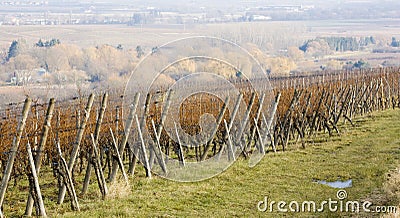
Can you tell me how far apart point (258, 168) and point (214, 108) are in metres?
4.09

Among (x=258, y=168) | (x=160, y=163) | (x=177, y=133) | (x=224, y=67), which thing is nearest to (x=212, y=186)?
(x=160, y=163)

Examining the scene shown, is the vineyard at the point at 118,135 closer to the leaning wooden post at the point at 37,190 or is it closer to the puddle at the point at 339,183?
the leaning wooden post at the point at 37,190

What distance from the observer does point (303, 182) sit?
12.6 m

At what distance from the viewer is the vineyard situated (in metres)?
10.0

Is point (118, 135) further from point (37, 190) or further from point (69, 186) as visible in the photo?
point (37, 190)

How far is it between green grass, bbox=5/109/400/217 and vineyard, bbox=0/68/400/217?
16.7 inches

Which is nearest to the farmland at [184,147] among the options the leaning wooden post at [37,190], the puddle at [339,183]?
the leaning wooden post at [37,190]

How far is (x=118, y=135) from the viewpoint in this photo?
45.6 ft

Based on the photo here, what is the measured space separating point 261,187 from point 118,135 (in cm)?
367

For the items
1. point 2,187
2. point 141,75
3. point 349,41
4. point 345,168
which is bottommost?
point 349,41

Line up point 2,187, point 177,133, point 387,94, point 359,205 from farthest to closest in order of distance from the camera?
point 387,94 → point 177,133 → point 359,205 → point 2,187

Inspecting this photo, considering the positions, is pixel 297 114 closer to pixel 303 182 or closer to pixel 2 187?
pixel 303 182

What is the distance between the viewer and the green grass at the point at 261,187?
10.0 metres

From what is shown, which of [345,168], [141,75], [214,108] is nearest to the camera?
[141,75]
